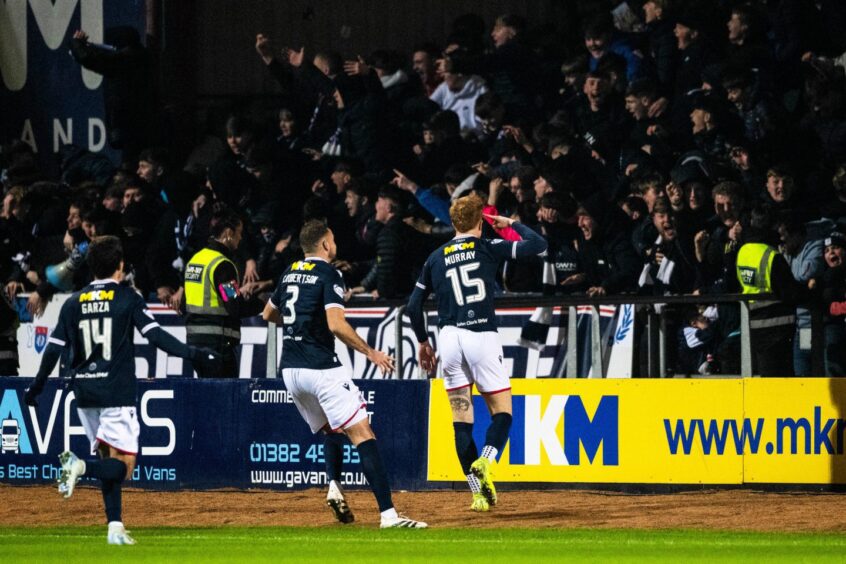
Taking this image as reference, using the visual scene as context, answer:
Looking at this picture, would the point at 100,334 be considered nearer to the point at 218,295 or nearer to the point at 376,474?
the point at 376,474

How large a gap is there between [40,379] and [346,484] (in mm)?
5111

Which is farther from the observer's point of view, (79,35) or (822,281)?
(79,35)

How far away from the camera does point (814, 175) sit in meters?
16.5

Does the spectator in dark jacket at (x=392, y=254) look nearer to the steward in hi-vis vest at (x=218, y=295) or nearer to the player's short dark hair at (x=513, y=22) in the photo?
the steward in hi-vis vest at (x=218, y=295)

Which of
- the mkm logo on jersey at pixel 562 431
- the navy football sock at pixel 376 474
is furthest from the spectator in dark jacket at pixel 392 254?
the navy football sock at pixel 376 474

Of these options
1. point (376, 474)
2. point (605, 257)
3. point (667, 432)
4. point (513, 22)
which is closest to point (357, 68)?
point (513, 22)

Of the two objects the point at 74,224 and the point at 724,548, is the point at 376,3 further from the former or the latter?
the point at 724,548

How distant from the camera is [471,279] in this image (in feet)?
42.7

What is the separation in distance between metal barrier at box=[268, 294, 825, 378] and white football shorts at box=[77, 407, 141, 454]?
15.3 feet

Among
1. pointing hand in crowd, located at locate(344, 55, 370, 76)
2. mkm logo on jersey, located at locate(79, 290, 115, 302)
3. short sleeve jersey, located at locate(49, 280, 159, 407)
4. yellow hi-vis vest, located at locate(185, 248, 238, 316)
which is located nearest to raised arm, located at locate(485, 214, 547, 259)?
short sleeve jersey, located at locate(49, 280, 159, 407)

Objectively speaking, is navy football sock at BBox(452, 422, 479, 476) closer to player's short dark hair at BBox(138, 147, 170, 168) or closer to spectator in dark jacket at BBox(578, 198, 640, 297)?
spectator in dark jacket at BBox(578, 198, 640, 297)

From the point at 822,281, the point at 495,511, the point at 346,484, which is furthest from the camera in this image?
the point at 346,484

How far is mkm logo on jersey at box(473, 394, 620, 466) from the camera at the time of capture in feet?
50.0

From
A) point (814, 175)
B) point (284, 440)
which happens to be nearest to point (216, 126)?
point (284, 440)
